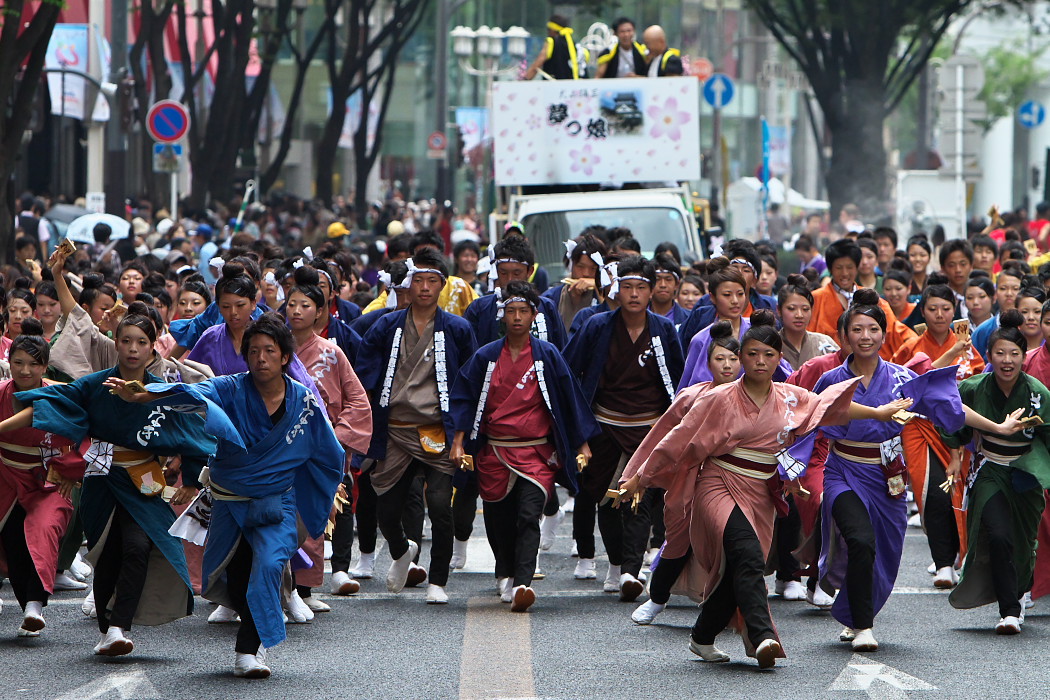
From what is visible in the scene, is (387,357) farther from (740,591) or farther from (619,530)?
(740,591)

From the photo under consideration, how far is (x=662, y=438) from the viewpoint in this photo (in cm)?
775

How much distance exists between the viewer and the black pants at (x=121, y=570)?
7.57 metres

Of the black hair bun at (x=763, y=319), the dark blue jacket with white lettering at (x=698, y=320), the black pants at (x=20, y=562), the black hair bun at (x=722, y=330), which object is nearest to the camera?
the black hair bun at (x=763, y=319)

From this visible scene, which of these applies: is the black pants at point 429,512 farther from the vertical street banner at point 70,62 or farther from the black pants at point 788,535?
the vertical street banner at point 70,62

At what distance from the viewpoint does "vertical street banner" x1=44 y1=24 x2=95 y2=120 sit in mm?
27500

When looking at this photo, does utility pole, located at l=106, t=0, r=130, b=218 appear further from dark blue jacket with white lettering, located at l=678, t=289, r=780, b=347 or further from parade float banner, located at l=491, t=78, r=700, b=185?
dark blue jacket with white lettering, located at l=678, t=289, r=780, b=347

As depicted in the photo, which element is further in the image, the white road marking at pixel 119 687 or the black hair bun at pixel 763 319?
the black hair bun at pixel 763 319

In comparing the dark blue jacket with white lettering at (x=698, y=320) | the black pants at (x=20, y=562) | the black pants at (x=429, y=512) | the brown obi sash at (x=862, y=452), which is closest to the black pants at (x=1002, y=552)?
the brown obi sash at (x=862, y=452)

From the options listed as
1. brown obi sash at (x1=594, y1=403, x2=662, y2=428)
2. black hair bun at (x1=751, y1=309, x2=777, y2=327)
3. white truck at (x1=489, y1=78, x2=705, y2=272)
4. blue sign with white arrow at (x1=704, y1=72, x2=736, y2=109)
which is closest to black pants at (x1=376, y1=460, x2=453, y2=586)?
brown obi sash at (x1=594, y1=403, x2=662, y2=428)

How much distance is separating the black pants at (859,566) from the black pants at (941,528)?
1875 mm

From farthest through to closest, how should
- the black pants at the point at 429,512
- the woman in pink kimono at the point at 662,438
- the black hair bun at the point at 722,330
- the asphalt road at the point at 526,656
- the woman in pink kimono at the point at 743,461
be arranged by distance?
the black pants at the point at 429,512, the black hair bun at the point at 722,330, the woman in pink kimono at the point at 662,438, the woman in pink kimono at the point at 743,461, the asphalt road at the point at 526,656

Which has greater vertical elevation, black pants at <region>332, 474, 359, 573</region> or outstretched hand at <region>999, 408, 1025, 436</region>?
outstretched hand at <region>999, 408, 1025, 436</region>

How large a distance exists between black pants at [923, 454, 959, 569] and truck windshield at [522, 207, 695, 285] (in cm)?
560

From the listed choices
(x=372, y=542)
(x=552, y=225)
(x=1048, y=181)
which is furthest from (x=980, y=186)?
(x=372, y=542)
